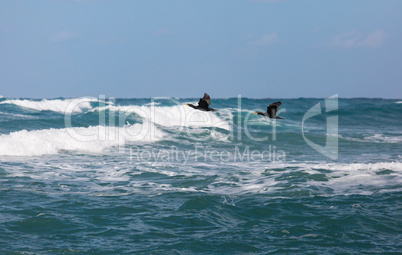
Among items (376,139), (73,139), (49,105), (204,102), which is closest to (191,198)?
(204,102)

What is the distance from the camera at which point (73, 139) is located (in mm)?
16094

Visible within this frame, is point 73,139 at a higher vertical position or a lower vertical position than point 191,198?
higher

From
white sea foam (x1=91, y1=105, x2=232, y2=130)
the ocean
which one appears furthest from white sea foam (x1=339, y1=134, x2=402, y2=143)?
white sea foam (x1=91, y1=105, x2=232, y2=130)

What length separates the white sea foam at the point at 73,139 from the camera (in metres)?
13.6

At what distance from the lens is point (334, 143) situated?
19094mm

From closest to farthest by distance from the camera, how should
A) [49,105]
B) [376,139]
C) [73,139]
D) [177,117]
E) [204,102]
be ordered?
[204,102] < [73,139] < [376,139] < [177,117] < [49,105]

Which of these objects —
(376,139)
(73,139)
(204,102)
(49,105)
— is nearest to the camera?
(204,102)

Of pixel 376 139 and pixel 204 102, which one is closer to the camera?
pixel 204 102

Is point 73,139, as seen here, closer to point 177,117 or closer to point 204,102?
point 204,102

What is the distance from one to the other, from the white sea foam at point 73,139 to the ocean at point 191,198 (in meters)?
0.07

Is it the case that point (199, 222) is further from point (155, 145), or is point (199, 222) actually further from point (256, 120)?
point (256, 120)

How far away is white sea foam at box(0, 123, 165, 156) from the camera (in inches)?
536

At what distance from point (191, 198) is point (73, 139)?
9111mm

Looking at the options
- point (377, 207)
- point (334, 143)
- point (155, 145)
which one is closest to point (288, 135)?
point (334, 143)
